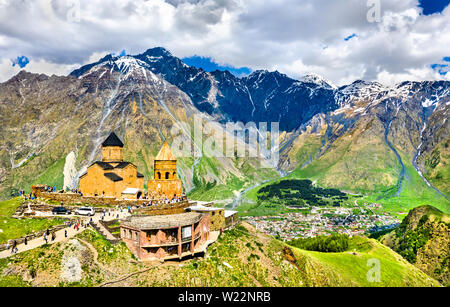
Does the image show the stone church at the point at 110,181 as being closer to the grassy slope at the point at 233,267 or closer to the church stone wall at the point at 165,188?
the church stone wall at the point at 165,188

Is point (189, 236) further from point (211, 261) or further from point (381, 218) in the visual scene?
point (381, 218)

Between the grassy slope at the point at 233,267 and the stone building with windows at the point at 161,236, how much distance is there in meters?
1.30

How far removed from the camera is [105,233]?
45.5 meters

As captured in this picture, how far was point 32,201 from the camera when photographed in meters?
57.3

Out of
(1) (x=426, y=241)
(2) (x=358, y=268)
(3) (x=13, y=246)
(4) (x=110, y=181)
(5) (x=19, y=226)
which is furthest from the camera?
(1) (x=426, y=241)

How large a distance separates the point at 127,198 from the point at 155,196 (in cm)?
538

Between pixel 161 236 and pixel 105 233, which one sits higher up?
pixel 105 233

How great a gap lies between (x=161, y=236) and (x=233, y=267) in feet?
42.0

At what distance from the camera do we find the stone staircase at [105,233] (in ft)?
145

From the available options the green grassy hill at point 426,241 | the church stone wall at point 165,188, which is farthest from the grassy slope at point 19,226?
the green grassy hill at point 426,241

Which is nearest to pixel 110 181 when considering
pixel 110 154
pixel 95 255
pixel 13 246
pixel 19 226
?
pixel 110 154

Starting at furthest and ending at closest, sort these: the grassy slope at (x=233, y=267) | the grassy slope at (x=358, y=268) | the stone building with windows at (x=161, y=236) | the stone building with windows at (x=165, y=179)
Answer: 1. the stone building with windows at (x=165, y=179)
2. the grassy slope at (x=358, y=268)
3. the stone building with windows at (x=161, y=236)
4. the grassy slope at (x=233, y=267)

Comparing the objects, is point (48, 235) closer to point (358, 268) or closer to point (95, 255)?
point (95, 255)
